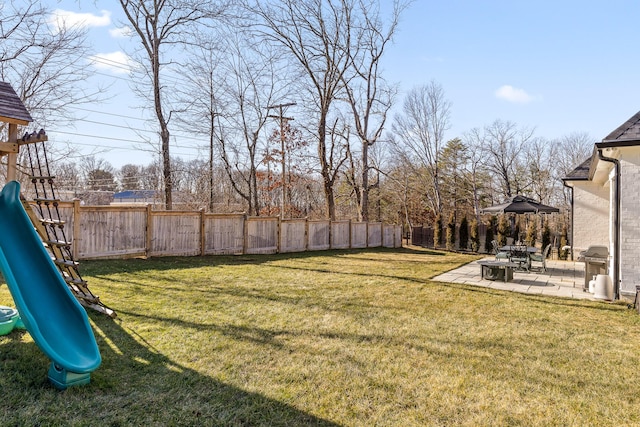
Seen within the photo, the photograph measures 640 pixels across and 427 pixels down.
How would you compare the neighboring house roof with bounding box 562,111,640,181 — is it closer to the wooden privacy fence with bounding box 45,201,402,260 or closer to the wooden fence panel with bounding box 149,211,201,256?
the wooden privacy fence with bounding box 45,201,402,260

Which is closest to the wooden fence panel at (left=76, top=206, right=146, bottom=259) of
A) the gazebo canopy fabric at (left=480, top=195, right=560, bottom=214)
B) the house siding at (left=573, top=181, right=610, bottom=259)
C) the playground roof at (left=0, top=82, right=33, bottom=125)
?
the playground roof at (left=0, top=82, right=33, bottom=125)

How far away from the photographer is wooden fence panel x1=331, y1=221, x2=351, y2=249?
15984 mm

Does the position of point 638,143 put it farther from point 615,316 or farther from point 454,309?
point 454,309

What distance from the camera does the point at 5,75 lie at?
1139cm

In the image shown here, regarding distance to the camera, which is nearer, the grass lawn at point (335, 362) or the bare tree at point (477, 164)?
the grass lawn at point (335, 362)

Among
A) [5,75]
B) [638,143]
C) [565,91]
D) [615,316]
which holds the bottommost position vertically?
[615,316]

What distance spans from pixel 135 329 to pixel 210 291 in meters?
2.11

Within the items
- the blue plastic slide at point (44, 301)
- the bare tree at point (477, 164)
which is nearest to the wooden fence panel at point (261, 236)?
the blue plastic slide at point (44, 301)

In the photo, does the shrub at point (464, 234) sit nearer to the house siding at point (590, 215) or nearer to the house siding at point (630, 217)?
the house siding at point (590, 215)

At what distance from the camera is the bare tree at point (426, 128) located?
26812 mm

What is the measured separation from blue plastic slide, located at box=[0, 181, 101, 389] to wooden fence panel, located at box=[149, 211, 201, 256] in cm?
637

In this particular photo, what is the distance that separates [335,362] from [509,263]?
630 cm

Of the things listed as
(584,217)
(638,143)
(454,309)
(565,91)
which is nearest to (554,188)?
(565,91)

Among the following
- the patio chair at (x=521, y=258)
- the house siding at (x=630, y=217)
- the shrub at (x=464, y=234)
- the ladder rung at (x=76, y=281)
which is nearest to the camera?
the ladder rung at (x=76, y=281)
